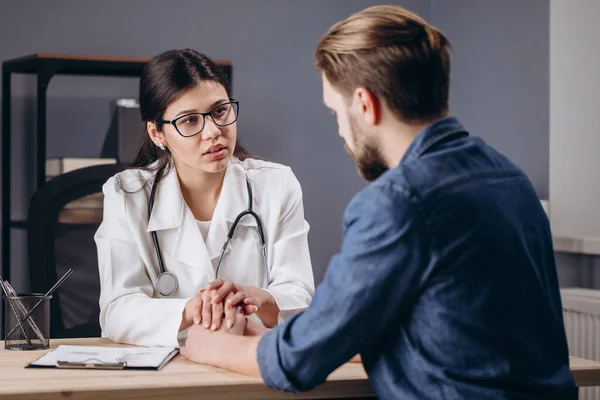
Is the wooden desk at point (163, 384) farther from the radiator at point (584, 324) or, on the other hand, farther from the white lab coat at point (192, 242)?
the radiator at point (584, 324)

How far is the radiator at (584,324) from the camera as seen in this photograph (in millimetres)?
2461

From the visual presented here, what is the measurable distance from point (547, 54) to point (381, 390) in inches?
84.8

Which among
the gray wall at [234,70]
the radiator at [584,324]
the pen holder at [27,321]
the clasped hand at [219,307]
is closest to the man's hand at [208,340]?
the clasped hand at [219,307]

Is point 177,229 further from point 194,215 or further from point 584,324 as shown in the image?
point 584,324

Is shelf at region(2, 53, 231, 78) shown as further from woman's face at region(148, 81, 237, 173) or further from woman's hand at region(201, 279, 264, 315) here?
woman's hand at region(201, 279, 264, 315)

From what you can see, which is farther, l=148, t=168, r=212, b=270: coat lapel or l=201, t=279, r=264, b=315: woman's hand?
l=148, t=168, r=212, b=270: coat lapel

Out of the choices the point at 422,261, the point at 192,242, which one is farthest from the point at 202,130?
the point at 422,261

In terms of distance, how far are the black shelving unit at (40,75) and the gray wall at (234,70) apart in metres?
0.10

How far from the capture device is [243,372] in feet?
4.00

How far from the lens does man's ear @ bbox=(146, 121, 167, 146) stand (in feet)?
6.19

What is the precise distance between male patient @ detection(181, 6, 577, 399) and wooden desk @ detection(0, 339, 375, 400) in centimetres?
6

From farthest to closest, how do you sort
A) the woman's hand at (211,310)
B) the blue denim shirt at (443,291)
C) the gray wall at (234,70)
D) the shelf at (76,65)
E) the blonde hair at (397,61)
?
the gray wall at (234,70)
the shelf at (76,65)
the woman's hand at (211,310)
the blonde hair at (397,61)
the blue denim shirt at (443,291)

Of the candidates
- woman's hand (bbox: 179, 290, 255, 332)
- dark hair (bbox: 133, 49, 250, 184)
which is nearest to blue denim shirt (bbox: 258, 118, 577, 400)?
woman's hand (bbox: 179, 290, 255, 332)

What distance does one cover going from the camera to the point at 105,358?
1334 mm
